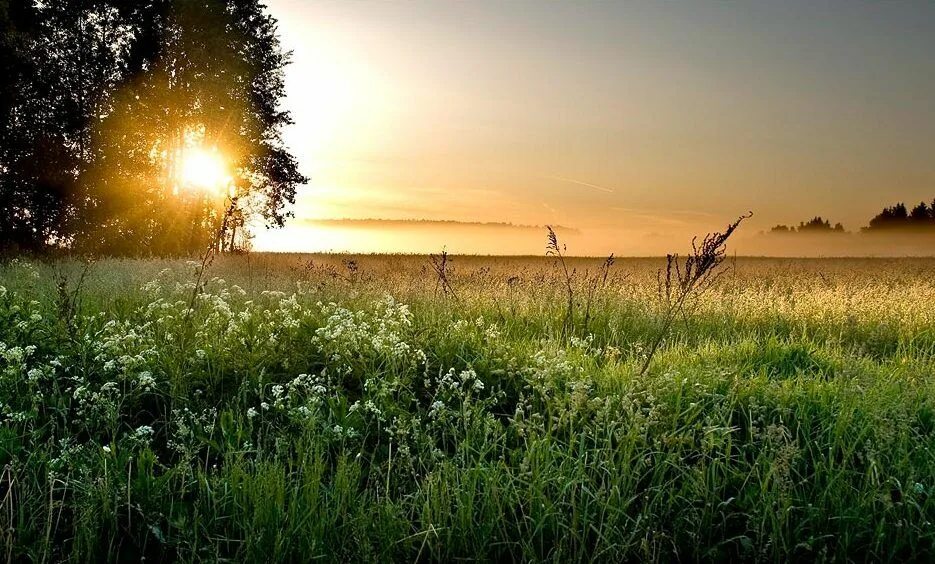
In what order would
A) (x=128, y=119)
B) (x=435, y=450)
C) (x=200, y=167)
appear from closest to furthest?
(x=435, y=450), (x=128, y=119), (x=200, y=167)

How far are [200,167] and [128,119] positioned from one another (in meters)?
3.50

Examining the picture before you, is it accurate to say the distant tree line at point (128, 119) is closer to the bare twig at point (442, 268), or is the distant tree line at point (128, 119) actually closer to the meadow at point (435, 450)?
the bare twig at point (442, 268)

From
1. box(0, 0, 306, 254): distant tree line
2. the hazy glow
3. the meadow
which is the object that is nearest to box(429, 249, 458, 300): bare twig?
the meadow

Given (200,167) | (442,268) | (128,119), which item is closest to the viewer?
(442,268)

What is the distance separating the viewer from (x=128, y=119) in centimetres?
2570

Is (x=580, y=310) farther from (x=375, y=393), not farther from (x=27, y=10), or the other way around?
(x=27, y=10)

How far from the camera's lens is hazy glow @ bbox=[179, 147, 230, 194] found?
28.3 metres

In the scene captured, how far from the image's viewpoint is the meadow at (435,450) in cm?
340

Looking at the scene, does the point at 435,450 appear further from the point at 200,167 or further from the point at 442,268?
the point at 200,167

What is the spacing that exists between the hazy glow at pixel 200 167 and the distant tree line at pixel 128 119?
26cm

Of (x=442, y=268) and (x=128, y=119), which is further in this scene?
(x=128, y=119)

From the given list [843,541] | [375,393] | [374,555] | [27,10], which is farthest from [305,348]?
[27,10]

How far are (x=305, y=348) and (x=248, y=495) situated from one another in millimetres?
2352

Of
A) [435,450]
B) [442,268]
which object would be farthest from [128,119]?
[435,450]
